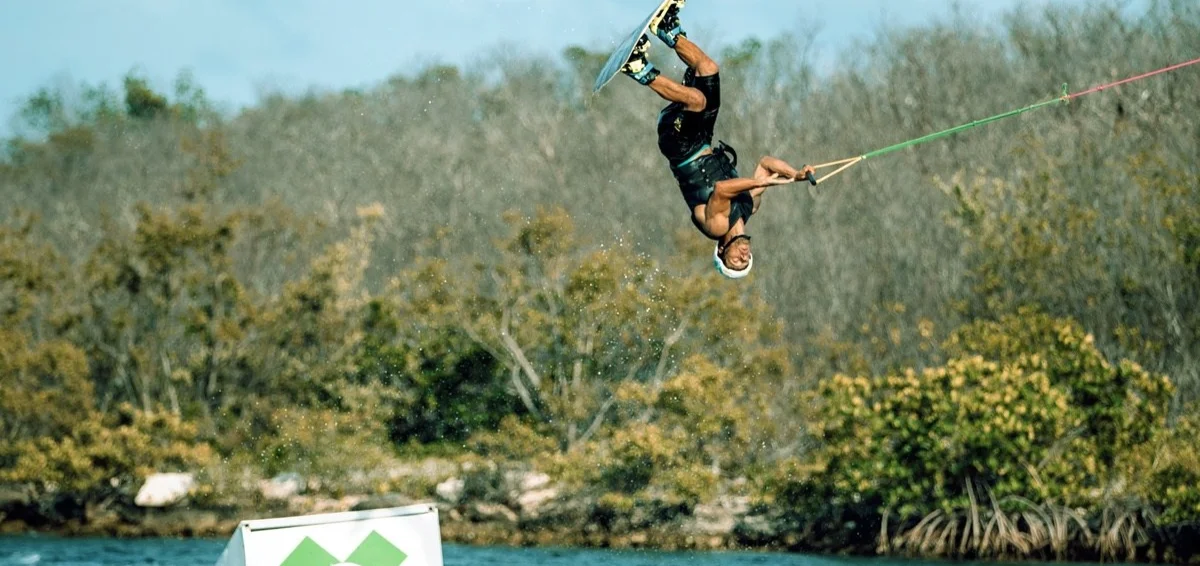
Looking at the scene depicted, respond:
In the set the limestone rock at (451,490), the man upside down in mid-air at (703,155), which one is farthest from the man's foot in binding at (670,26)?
the limestone rock at (451,490)

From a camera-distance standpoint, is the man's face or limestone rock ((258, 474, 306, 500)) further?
limestone rock ((258, 474, 306, 500))

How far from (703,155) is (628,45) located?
886mm

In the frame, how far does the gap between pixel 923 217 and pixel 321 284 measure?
14.0m

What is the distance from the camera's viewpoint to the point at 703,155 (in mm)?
9133

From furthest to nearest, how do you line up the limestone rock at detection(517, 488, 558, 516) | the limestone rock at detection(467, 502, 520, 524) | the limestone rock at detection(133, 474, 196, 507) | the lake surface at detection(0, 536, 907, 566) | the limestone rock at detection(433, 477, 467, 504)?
the limestone rock at detection(133, 474, 196, 507), the limestone rock at detection(433, 477, 467, 504), the limestone rock at detection(467, 502, 520, 524), the limestone rock at detection(517, 488, 558, 516), the lake surface at detection(0, 536, 907, 566)

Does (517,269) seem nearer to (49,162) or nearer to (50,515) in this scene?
(50,515)

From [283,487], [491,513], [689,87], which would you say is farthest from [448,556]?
[689,87]

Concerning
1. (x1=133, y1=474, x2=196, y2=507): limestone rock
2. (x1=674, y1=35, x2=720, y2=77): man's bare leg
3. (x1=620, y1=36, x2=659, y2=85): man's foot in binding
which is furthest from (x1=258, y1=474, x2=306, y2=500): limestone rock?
(x1=620, y1=36, x2=659, y2=85): man's foot in binding

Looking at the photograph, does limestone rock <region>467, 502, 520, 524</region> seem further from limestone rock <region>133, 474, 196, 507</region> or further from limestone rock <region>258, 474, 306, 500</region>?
limestone rock <region>133, 474, 196, 507</region>

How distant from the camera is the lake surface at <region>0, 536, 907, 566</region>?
21.5 metres

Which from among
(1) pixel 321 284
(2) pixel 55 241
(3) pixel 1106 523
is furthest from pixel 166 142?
(3) pixel 1106 523

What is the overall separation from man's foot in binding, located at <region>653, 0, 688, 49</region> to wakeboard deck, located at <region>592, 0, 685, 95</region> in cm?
2

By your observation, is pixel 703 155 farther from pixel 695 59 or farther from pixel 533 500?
pixel 533 500

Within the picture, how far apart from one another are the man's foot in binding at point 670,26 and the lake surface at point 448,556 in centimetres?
1327
